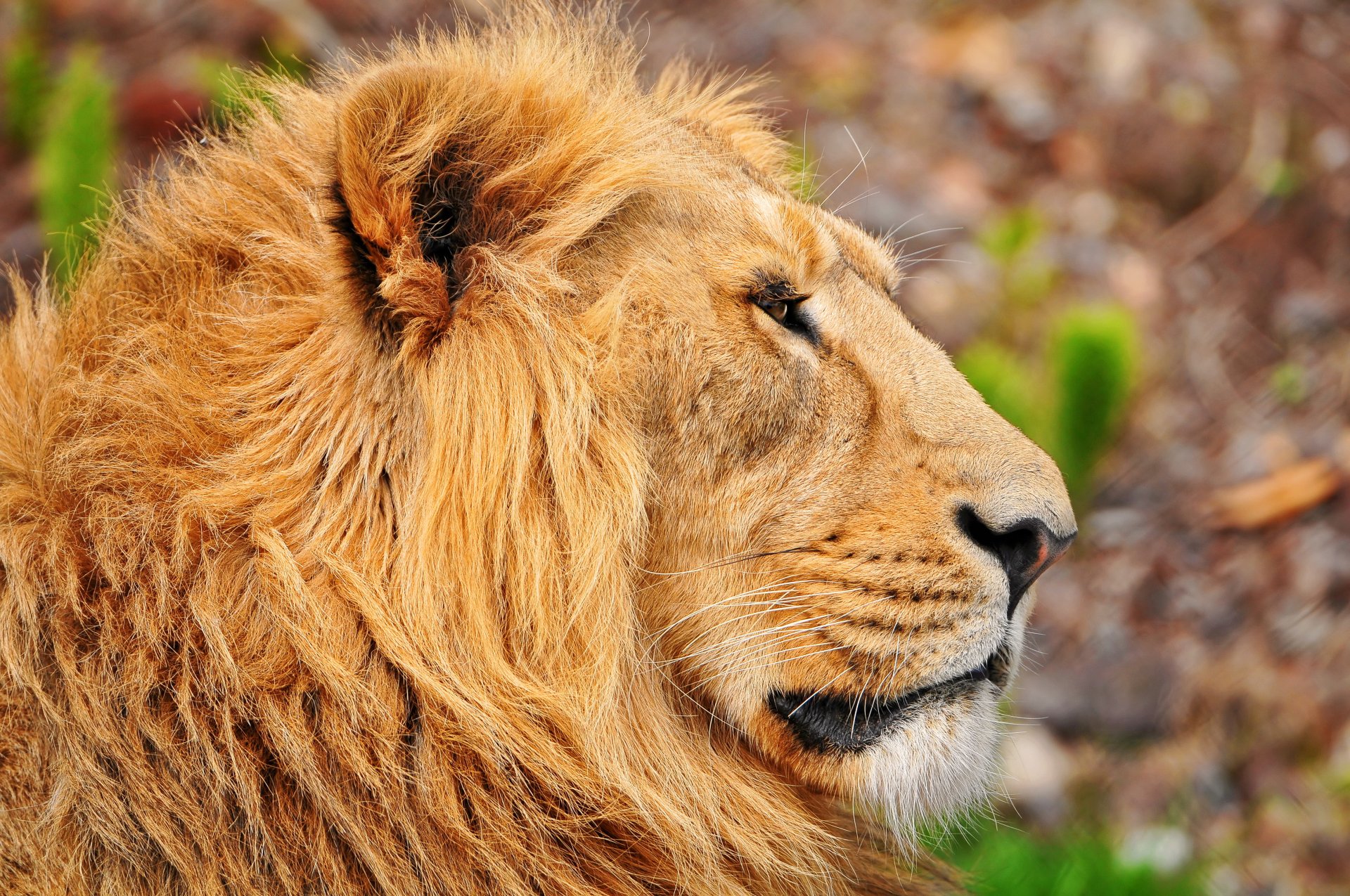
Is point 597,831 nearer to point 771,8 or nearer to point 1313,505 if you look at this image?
point 1313,505

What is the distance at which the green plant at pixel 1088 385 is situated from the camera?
13.5ft

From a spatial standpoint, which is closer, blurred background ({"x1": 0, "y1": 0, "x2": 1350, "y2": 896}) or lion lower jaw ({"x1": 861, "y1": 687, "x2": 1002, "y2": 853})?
lion lower jaw ({"x1": 861, "y1": 687, "x2": 1002, "y2": 853})

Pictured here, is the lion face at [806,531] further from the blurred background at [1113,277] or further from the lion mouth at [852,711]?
the blurred background at [1113,277]

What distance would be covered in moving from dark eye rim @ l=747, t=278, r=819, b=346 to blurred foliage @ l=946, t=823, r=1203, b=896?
1.58 metres

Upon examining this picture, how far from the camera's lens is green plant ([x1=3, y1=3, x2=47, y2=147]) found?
530 cm

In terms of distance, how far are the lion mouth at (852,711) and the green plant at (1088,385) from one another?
2185 mm

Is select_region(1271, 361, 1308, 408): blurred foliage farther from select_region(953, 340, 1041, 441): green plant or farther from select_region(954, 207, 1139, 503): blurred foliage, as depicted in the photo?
select_region(953, 340, 1041, 441): green plant

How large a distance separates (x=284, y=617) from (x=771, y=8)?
18.8 ft

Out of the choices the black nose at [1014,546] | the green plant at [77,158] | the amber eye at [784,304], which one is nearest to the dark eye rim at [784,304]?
the amber eye at [784,304]

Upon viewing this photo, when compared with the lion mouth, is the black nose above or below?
above

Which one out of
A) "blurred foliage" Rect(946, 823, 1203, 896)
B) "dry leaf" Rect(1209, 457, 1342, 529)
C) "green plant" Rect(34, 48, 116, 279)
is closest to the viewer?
"blurred foliage" Rect(946, 823, 1203, 896)

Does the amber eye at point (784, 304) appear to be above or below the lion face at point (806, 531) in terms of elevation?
above

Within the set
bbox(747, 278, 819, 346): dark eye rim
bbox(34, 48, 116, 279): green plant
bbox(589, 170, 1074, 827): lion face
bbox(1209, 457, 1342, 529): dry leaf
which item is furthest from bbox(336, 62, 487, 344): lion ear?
bbox(1209, 457, 1342, 529): dry leaf

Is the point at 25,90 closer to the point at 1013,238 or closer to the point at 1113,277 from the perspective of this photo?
the point at 1013,238
